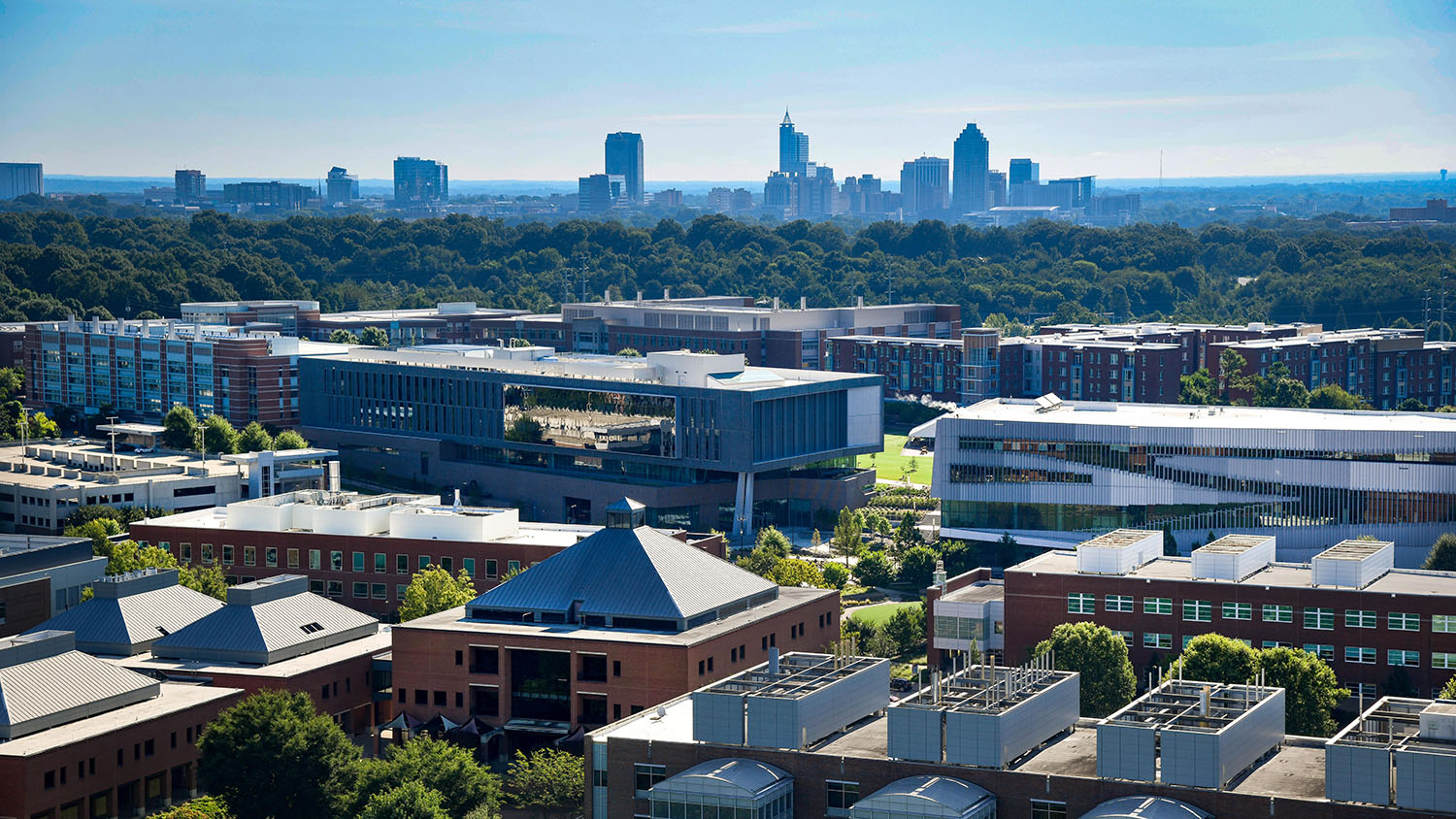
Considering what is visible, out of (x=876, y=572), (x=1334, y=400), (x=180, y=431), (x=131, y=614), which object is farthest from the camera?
(x=1334, y=400)

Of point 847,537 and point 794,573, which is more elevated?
point 794,573

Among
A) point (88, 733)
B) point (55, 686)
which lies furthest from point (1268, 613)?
point (55, 686)

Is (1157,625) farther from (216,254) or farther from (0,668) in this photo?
(216,254)

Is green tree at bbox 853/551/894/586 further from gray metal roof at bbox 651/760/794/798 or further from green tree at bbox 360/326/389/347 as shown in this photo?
green tree at bbox 360/326/389/347

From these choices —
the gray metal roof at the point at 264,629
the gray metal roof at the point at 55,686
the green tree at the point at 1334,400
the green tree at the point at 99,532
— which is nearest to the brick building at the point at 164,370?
the green tree at the point at 99,532

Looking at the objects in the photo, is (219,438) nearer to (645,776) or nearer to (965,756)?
(645,776)

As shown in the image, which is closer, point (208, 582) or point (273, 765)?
point (273, 765)
